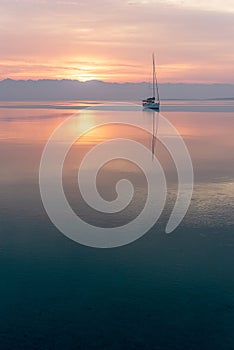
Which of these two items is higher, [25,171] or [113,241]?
[25,171]

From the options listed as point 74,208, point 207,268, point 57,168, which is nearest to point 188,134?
point 57,168

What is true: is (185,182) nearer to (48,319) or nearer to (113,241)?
(113,241)

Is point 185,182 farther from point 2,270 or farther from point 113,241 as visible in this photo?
point 2,270

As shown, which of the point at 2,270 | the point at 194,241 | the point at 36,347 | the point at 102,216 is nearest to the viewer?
the point at 36,347

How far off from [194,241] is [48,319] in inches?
386

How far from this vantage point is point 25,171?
40.9m

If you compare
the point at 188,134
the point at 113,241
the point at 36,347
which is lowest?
the point at 36,347

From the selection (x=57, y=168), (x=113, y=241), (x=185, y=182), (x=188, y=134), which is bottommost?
(x=113, y=241)

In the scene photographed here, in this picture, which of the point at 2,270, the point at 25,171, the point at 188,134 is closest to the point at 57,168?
the point at 25,171

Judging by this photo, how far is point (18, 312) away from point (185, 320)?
254 inches

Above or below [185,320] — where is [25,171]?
above

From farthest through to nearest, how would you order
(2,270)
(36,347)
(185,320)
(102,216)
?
(102,216) < (2,270) < (185,320) < (36,347)

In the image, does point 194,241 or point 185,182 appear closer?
point 194,241

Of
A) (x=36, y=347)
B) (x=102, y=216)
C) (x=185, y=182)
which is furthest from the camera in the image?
(x=185, y=182)
